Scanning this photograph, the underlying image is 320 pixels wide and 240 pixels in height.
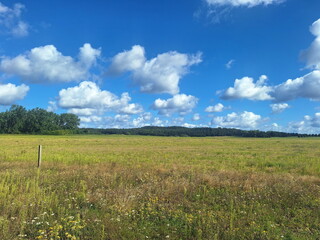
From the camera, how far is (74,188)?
9.35 metres

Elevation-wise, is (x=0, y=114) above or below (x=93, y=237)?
above

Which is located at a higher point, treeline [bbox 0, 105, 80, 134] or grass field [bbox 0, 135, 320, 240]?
treeline [bbox 0, 105, 80, 134]

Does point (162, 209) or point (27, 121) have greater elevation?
point (27, 121)

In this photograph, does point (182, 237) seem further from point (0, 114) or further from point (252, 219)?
point (0, 114)

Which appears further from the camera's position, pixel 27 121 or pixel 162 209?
pixel 27 121

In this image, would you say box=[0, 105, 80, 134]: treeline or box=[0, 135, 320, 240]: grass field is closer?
box=[0, 135, 320, 240]: grass field

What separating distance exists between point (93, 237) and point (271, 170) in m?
12.7

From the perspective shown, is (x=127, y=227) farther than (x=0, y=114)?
No

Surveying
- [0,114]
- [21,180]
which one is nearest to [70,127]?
[0,114]

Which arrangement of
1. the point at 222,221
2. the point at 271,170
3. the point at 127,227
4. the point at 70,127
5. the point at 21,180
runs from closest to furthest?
1. the point at 127,227
2. the point at 222,221
3. the point at 21,180
4. the point at 271,170
5. the point at 70,127

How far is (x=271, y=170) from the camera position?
1498 cm

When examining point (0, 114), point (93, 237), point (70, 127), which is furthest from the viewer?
point (70, 127)

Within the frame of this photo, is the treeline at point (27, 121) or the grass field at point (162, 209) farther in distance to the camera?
the treeline at point (27, 121)

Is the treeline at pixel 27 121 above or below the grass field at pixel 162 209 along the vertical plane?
above
